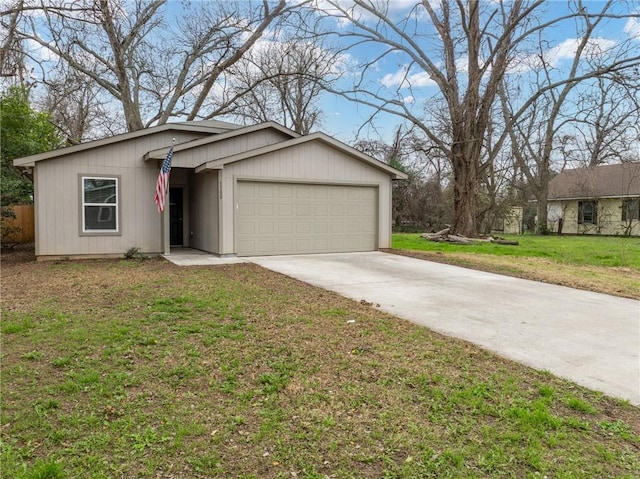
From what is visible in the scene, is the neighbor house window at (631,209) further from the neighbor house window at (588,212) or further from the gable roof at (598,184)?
the neighbor house window at (588,212)

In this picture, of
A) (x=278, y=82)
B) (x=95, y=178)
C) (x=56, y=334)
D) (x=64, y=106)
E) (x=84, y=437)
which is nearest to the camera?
(x=84, y=437)

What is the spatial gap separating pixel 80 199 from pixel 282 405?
1015cm

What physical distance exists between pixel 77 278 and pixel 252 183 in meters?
4.93

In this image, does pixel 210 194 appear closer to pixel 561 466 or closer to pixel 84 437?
pixel 84 437

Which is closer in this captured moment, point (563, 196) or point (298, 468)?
point (298, 468)

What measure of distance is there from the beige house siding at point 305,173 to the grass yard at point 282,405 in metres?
6.07

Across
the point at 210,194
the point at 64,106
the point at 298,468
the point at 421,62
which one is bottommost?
the point at 298,468

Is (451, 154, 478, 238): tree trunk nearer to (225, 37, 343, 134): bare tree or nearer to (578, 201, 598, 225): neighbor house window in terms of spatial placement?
(225, 37, 343, 134): bare tree

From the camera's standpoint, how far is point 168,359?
151 inches

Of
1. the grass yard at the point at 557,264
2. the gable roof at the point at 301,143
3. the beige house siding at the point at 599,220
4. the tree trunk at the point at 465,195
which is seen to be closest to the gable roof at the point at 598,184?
the beige house siding at the point at 599,220

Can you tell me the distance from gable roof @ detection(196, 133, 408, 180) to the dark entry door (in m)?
2.88

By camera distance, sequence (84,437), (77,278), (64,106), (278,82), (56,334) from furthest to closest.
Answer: (278,82), (64,106), (77,278), (56,334), (84,437)

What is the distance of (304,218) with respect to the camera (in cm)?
1216

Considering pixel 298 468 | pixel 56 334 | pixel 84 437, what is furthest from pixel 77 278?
pixel 298 468
